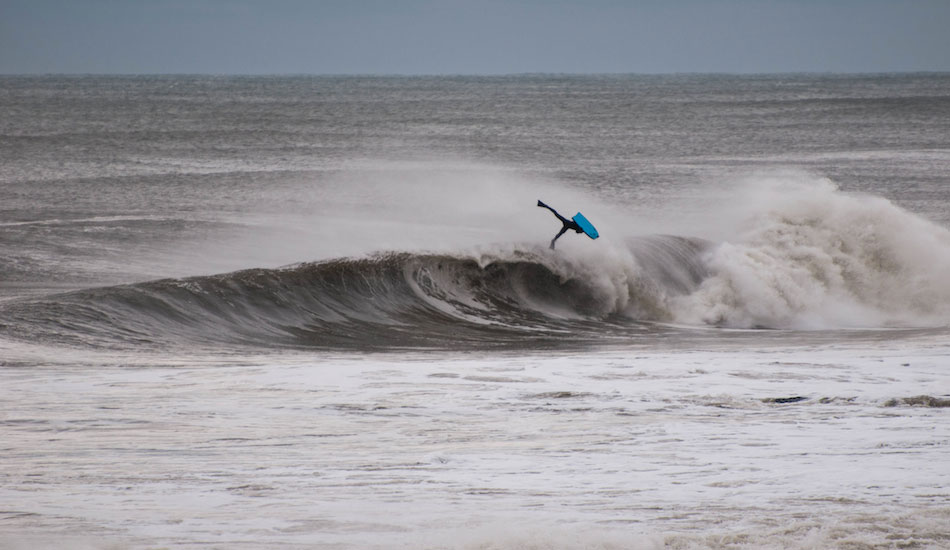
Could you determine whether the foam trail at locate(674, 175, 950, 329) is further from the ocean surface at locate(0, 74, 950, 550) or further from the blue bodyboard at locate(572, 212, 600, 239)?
the blue bodyboard at locate(572, 212, 600, 239)

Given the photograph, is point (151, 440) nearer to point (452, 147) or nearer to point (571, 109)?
point (452, 147)

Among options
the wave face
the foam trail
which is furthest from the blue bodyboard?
the foam trail

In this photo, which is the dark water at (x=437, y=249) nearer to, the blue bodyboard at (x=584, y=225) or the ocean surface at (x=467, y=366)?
the ocean surface at (x=467, y=366)

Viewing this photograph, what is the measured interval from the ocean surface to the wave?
55mm

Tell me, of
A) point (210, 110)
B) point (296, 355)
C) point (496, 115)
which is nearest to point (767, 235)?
point (296, 355)

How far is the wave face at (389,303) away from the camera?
11.5 m

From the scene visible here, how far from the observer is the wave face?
11547 millimetres

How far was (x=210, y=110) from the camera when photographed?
270 ft

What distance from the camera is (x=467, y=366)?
9.74 meters

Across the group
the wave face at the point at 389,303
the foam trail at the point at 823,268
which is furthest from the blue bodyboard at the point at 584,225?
the foam trail at the point at 823,268

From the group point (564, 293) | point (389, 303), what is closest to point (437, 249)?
point (564, 293)

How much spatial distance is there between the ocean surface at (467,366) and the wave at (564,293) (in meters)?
→ 0.06

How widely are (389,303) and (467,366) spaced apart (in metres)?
4.90

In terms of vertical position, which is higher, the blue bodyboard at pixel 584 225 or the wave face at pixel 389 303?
the blue bodyboard at pixel 584 225
